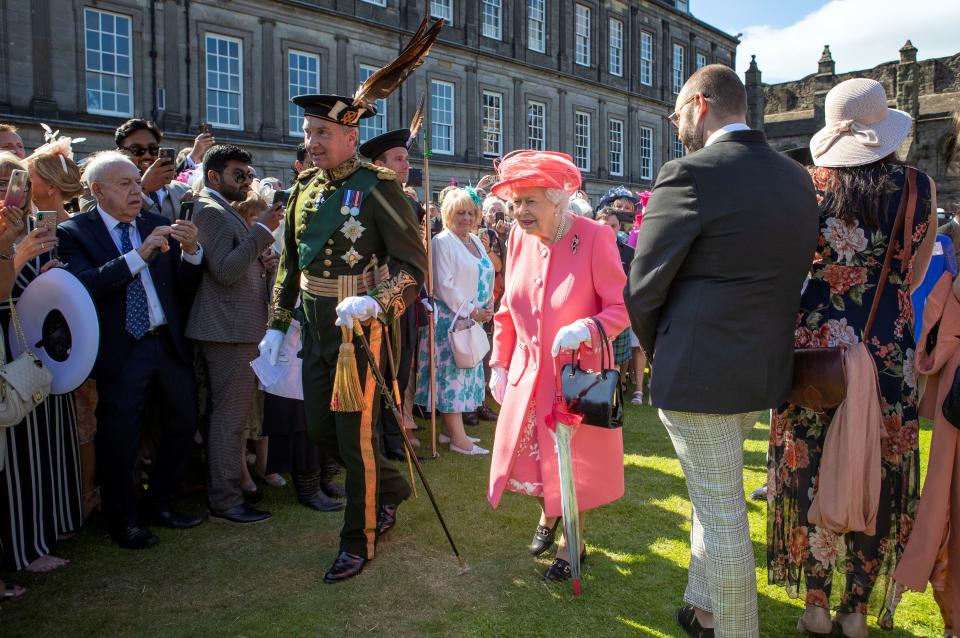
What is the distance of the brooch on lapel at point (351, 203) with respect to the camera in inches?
139

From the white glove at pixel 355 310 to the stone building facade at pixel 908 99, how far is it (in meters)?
36.2

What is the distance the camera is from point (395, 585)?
11.4 ft

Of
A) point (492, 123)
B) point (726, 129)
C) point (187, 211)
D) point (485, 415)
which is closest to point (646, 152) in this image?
point (492, 123)

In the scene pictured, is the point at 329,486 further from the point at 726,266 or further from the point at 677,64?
the point at 677,64

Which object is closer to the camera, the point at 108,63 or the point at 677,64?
the point at 108,63

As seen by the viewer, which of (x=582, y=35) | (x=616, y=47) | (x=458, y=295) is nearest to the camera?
(x=458, y=295)

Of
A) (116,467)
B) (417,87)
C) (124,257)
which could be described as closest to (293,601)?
(116,467)

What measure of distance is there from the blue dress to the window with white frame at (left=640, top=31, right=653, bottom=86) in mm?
29770

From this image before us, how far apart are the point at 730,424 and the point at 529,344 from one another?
1.22 meters

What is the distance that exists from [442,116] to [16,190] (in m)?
21.7

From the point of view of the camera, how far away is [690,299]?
2426 mm

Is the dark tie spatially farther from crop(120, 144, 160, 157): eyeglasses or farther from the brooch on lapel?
the brooch on lapel

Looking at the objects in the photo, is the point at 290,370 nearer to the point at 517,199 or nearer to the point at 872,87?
the point at 517,199

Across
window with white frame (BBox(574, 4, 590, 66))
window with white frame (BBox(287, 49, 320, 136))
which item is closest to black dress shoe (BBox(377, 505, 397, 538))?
window with white frame (BBox(287, 49, 320, 136))
